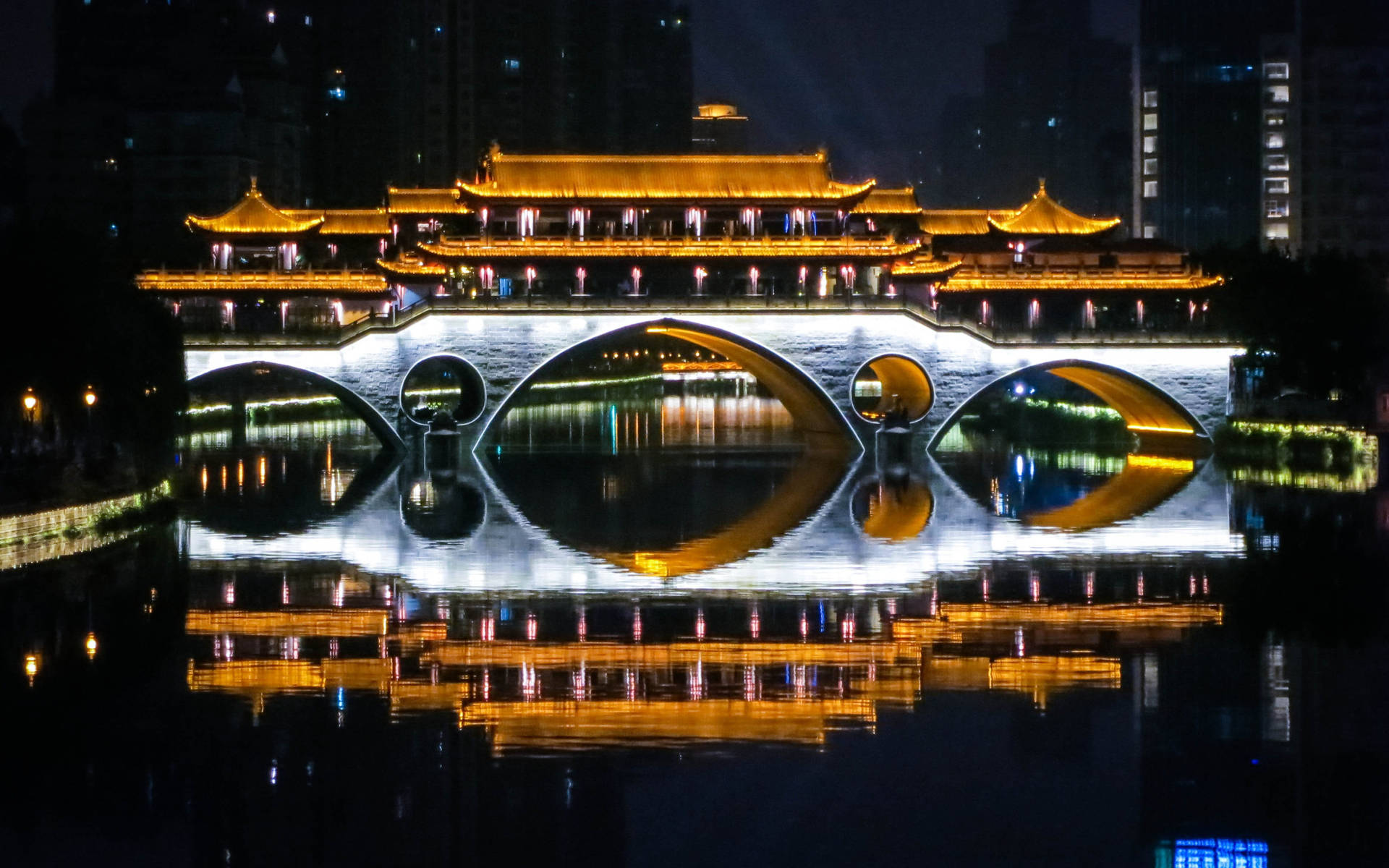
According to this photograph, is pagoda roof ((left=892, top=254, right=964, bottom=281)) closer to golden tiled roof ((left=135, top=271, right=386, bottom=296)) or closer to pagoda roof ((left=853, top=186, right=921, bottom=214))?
pagoda roof ((left=853, top=186, right=921, bottom=214))

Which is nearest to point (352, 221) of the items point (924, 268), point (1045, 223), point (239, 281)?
point (239, 281)

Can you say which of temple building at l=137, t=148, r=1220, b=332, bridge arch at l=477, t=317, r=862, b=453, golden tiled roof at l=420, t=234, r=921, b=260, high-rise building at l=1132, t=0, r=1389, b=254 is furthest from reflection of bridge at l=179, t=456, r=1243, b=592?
high-rise building at l=1132, t=0, r=1389, b=254

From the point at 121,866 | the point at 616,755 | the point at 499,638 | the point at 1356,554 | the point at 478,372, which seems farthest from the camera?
the point at 478,372

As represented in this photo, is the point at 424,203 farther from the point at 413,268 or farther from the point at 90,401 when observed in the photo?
the point at 90,401

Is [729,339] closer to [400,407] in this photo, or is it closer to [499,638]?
[400,407]

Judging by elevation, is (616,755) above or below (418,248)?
below

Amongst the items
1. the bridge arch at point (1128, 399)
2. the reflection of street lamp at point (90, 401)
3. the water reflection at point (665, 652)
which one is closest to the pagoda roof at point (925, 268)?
the bridge arch at point (1128, 399)

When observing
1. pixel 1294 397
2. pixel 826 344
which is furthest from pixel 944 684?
pixel 1294 397
